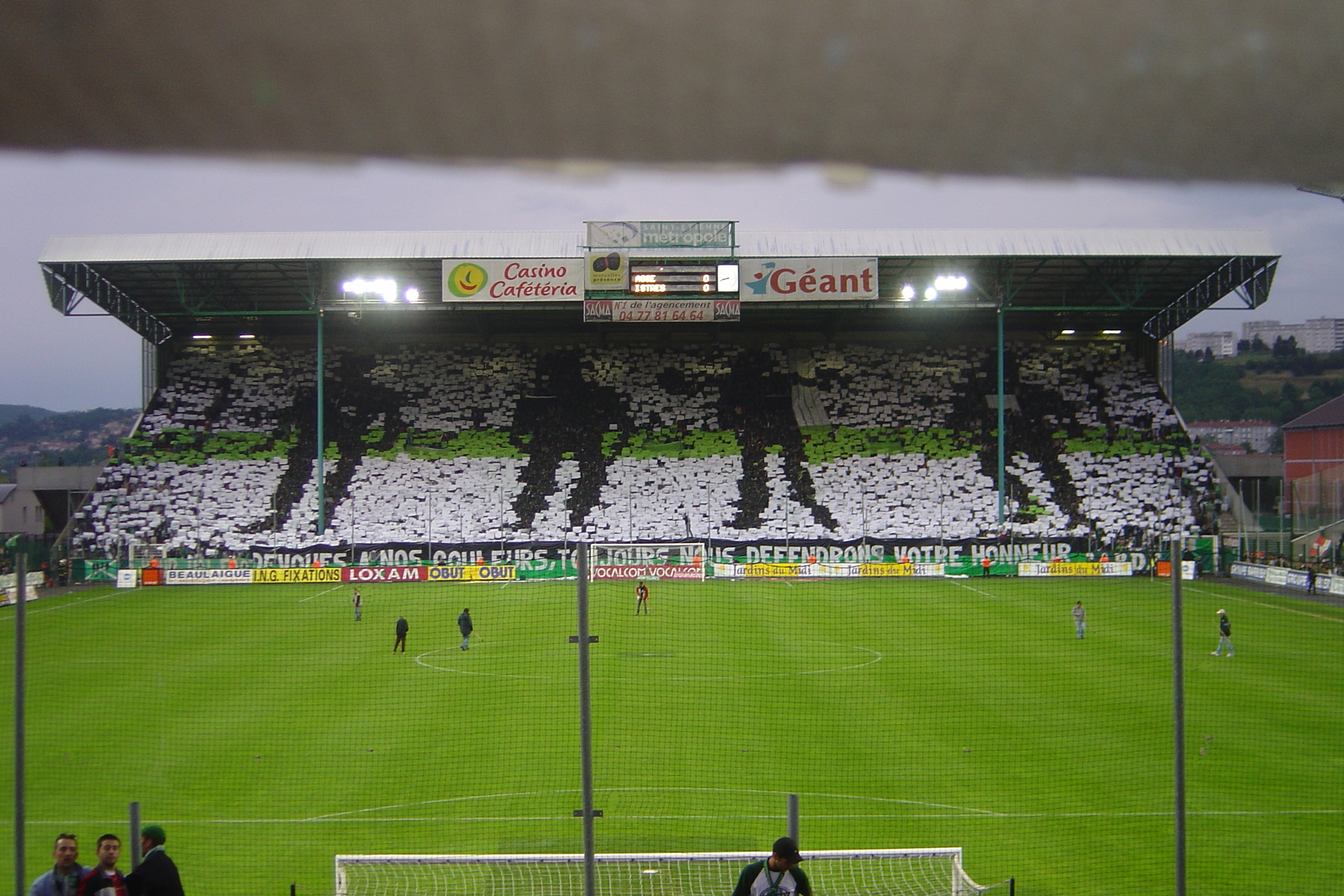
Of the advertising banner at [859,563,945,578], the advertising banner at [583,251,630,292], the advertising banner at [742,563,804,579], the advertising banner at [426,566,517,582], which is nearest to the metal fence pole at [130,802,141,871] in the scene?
the advertising banner at [426,566,517,582]

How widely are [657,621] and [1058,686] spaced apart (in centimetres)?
898

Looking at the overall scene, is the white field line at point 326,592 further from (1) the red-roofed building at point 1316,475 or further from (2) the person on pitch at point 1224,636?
(1) the red-roofed building at point 1316,475

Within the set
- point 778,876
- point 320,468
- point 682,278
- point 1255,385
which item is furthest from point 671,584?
point 1255,385

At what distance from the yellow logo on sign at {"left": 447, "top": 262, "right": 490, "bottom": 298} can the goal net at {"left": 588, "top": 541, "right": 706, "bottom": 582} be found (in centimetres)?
968

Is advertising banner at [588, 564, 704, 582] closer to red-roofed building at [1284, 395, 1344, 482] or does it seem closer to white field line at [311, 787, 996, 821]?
white field line at [311, 787, 996, 821]

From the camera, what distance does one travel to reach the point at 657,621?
70.9 ft

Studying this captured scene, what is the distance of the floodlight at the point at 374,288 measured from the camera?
32.7 m

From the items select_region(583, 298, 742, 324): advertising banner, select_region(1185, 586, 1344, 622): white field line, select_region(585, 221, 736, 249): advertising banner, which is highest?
select_region(585, 221, 736, 249): advertising banner

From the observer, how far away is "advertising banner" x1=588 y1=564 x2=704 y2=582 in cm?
2889

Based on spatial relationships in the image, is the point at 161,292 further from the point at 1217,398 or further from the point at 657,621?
the point at 1217,398

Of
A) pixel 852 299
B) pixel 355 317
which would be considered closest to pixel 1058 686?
pixel 852 299

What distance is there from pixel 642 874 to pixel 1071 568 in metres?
25.5

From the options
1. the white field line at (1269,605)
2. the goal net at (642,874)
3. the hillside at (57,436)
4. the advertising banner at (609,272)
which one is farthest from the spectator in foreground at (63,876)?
the hillside at (57,436)

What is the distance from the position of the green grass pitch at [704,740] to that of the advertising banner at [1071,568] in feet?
22.3
